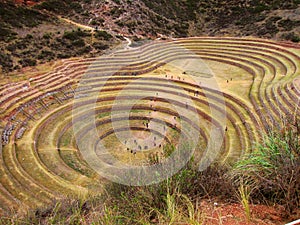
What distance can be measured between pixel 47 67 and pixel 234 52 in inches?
824

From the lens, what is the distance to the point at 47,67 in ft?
106

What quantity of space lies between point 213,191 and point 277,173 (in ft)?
4.93

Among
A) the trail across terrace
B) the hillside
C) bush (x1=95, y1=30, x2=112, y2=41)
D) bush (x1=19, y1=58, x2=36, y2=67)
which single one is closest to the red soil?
the trail across terrace

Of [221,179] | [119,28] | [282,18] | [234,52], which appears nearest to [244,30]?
[282,18]

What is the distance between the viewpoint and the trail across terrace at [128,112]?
63.2 ft

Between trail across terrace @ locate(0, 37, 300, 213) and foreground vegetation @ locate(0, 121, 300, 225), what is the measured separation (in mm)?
8377

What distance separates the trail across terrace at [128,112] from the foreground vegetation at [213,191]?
27.5ft

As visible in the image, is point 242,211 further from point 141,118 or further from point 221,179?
point 141,118

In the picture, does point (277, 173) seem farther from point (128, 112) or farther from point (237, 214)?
point (128, 112)

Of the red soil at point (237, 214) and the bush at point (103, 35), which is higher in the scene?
the bush at point (103, 35)

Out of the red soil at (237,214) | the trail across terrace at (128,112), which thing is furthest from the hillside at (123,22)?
the red soil at (237,214)

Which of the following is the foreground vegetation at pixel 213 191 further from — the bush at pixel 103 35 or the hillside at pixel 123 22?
the bush at pixel 103 35

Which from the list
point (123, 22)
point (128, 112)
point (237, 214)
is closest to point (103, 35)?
point (123, 22)

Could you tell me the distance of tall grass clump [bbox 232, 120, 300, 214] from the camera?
6.50m
